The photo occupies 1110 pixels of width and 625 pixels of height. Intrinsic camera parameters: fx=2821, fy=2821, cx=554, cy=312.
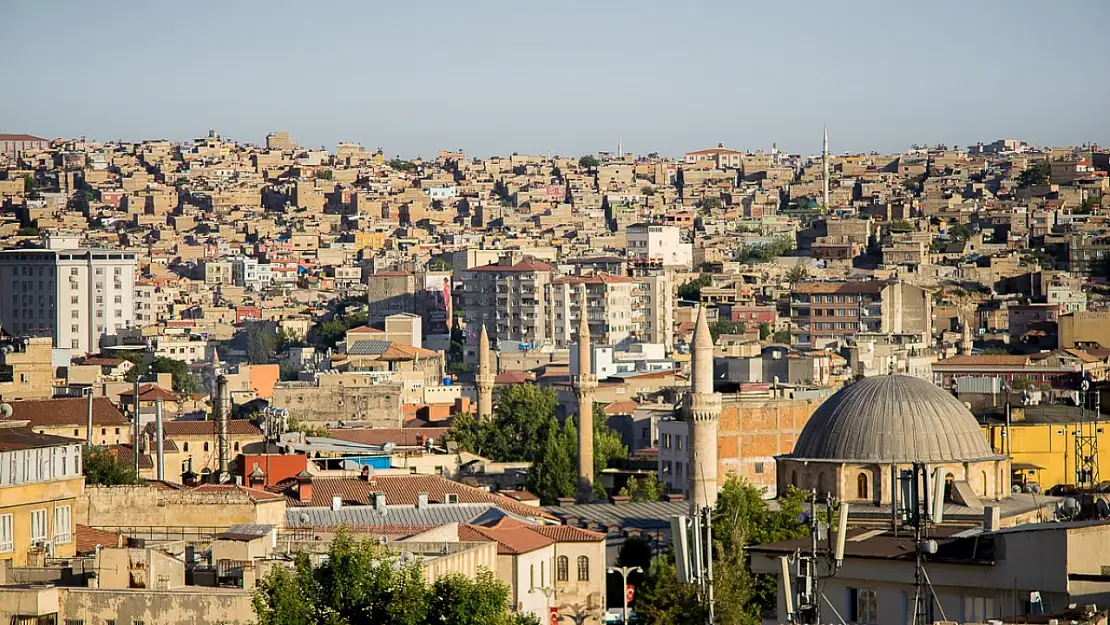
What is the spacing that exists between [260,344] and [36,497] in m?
82.7

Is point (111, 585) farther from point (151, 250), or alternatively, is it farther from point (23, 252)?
point (151, 250)

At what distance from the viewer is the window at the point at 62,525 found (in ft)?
76.7

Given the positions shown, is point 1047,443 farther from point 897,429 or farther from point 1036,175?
point 1036,175

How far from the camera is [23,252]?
114000mm

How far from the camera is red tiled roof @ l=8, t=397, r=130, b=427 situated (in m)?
48.5

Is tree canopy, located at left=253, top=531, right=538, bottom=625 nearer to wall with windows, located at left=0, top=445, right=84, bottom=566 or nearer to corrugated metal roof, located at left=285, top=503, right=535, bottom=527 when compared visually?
wall with windows, located at left=0, top=445, right=84, bottom=566

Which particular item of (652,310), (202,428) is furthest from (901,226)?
(202,428)

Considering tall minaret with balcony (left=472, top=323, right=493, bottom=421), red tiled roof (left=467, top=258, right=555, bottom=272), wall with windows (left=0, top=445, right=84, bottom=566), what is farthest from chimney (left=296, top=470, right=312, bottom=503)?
red tiled roof (left=467, top=258, right=555, bottom=272)

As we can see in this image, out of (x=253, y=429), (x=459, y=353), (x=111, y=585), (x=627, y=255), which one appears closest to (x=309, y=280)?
(x=627, y=255)

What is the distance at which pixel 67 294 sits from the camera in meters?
112

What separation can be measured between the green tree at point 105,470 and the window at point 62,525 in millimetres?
7680

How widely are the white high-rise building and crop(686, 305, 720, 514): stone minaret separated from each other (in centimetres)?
6957

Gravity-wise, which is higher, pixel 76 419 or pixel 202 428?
pixel 76 419

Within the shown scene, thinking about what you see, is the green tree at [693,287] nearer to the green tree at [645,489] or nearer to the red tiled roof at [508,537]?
the green tree at [645,489]
